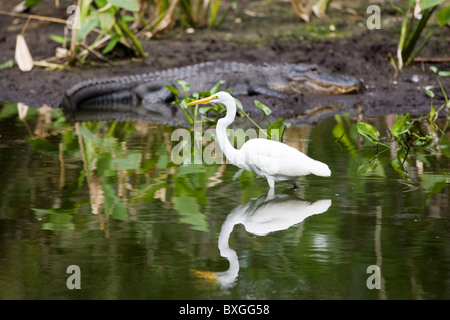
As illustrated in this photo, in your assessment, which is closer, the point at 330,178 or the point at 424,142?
the point at 330,178

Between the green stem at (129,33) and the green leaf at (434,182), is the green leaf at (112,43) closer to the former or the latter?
the green stem at (129,33)

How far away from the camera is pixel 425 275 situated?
3.26m

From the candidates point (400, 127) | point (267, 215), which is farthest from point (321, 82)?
point (267, 215)

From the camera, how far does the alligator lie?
9398 mm

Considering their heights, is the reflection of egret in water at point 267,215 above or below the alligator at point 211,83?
below

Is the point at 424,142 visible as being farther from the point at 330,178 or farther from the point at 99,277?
the point at 99,277

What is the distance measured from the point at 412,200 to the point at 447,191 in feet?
1.19

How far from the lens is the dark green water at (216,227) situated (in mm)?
3184

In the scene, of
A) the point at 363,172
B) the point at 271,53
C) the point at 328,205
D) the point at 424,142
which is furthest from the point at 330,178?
the point at 271,53

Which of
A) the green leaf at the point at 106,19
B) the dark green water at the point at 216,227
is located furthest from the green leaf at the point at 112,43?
the dark green water at the point at 216,227

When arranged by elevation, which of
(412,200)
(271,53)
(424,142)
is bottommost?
(412,200)

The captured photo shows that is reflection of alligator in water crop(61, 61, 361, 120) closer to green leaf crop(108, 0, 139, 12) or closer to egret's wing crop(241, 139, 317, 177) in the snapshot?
green leaf crop(108, 0, 139, 12)

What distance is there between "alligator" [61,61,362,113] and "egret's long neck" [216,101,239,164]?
13.9 feet

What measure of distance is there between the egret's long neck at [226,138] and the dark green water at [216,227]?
10.0 inches
